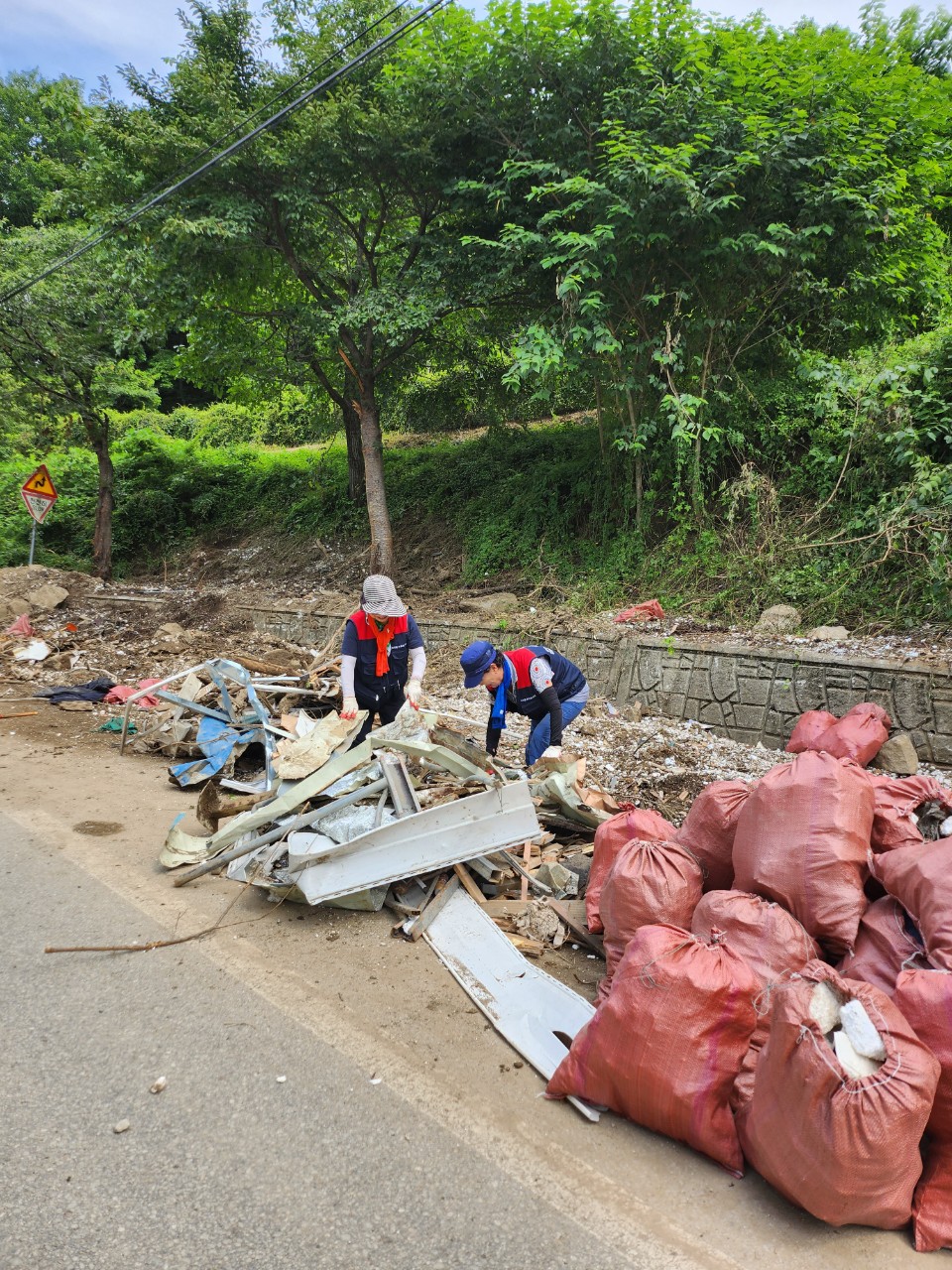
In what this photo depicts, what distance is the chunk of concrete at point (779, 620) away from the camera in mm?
7254

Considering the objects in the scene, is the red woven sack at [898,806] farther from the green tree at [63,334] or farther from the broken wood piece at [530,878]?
the green tree at [63,334]

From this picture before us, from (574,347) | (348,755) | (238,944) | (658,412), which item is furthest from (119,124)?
(238,944)

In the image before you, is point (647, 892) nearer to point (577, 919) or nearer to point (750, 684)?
point (577, 919)

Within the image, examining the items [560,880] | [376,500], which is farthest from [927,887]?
[376,500]

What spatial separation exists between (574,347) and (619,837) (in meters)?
6.98

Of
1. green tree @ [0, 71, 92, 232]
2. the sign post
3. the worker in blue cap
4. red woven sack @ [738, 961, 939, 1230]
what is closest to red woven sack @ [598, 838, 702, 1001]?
red woven sack @ [738, 961, 939, 1230]

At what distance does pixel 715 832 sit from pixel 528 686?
1951 millimetres

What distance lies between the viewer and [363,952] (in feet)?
10.7

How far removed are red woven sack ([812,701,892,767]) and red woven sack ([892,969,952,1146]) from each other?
10.1 feet

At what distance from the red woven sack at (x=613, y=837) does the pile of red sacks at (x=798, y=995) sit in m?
0.11

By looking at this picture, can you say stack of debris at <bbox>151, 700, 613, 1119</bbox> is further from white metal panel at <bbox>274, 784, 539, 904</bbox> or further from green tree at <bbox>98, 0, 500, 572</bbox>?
green tree at <bbox>98, 0, 500, 572</bbox>

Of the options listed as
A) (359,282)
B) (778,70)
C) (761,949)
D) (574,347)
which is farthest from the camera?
(359,282)

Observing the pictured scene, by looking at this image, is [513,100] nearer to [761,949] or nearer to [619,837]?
[619,837]

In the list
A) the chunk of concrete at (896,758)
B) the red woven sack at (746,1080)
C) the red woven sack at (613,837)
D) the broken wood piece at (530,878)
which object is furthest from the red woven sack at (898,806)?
the chunk of concrete at (896,758)
